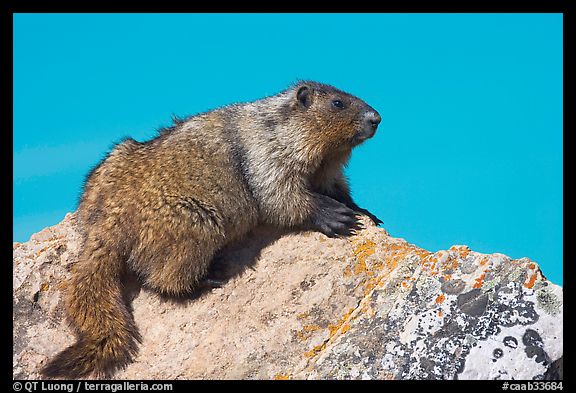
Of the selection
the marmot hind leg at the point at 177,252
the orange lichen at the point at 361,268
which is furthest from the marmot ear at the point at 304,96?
the orange lichen at the point at 361,268

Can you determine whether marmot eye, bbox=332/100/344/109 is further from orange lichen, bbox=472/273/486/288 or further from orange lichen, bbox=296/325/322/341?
orange lichen, bbox=472/273/486/288

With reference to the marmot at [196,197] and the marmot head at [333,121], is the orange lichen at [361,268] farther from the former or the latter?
the marmot head at [333,121]

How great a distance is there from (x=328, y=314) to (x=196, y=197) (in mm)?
2189

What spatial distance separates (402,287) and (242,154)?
295 cm

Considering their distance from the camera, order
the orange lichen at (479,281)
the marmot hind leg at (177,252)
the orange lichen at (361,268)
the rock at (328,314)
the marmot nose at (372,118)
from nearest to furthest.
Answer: the rock at (328,314)
the orange lichen at (479,281)
the orange lichen at (361,268)
the marmot hind leg at (177,252)
the marmot nose at (372,118)

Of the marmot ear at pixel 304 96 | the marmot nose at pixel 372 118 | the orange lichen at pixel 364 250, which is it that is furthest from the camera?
the marmot ear at pixel 304 96

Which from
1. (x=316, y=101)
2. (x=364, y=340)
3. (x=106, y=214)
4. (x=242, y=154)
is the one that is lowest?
(x=364, y=340)

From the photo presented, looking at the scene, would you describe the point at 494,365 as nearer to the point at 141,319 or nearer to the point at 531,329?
the point at 531,329

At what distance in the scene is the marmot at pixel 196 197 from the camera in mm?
9094

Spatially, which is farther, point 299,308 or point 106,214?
point 106,214

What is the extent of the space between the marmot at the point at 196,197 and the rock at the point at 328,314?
284mm

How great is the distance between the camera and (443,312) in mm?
7719

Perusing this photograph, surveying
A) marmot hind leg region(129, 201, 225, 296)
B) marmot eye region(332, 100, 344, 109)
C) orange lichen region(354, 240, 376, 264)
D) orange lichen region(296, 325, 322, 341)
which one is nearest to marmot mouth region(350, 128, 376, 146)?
marmot eye region(332, 100, 344, 109)

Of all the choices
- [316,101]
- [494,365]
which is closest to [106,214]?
[316,101]
